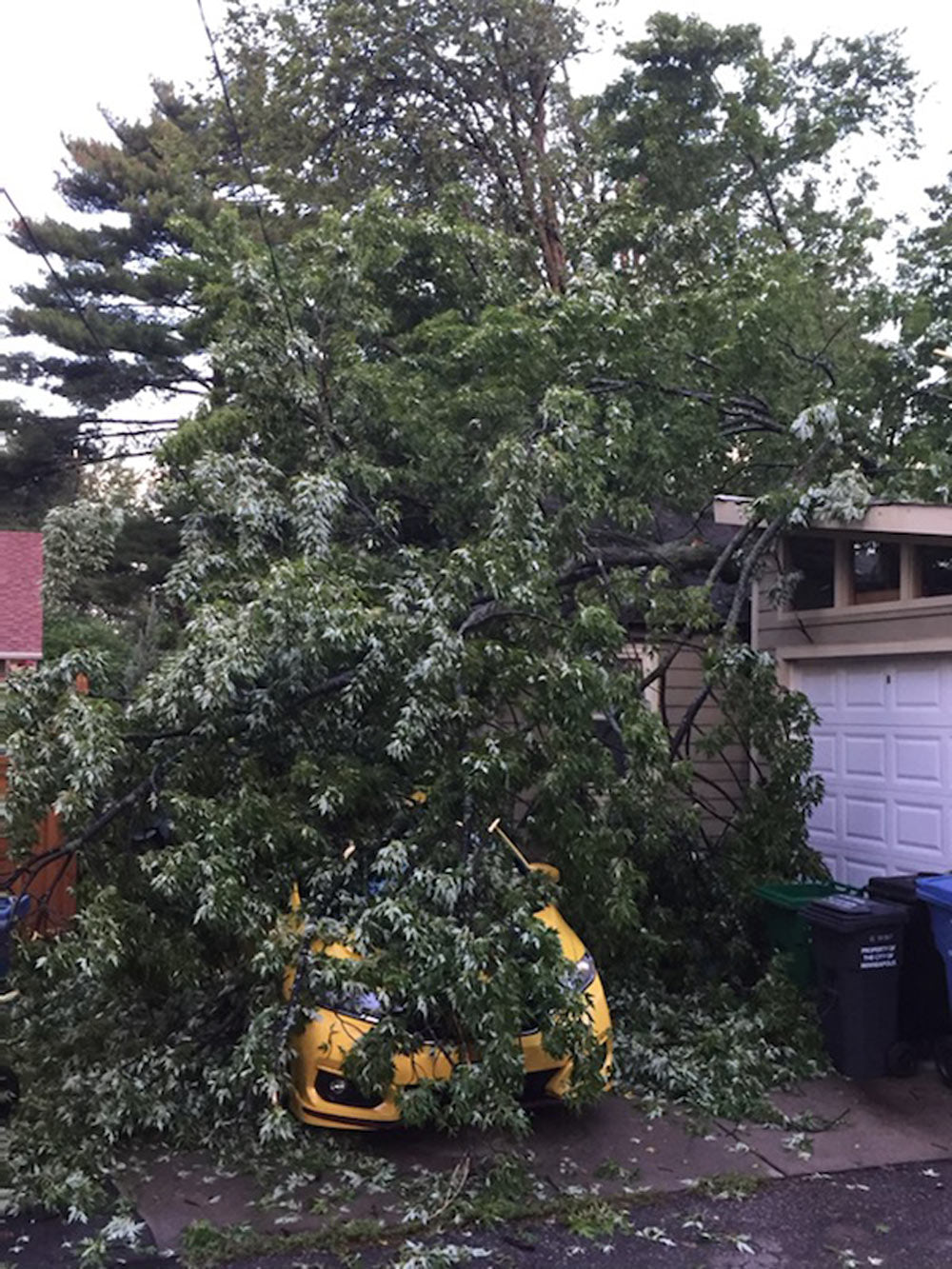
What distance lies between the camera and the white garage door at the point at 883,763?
27.6 ft

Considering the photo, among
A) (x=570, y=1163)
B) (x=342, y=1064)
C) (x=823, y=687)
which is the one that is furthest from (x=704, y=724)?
(x=342, y=1064)

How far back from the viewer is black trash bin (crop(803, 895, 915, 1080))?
6867mm

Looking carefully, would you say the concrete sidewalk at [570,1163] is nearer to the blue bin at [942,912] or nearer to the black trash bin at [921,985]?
the black trash bin at [921,985]

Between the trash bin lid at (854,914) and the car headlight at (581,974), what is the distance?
1.28 metres

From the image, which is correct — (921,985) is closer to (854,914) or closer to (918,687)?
(854,914)

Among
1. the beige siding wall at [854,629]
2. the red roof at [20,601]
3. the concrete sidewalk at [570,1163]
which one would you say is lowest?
the concrete sidewalk at [570,1163]

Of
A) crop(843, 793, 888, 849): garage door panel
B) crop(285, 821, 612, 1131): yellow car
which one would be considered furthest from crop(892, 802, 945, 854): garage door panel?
crop(285, 821, 612, 1131): yellow car

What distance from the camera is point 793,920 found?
25.1ft

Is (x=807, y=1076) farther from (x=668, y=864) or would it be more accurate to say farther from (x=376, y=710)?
(x=376, y=710)

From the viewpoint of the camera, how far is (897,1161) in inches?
229

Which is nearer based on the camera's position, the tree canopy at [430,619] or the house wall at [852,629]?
the tree canopy at [430,619]

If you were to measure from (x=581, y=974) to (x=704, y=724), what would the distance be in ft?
16.1

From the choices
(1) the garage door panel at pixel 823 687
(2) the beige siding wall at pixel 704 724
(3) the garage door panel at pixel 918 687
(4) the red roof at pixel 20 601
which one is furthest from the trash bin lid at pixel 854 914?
(4) the red roof at pixel 20 601

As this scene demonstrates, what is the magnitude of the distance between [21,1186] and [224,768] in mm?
2062
